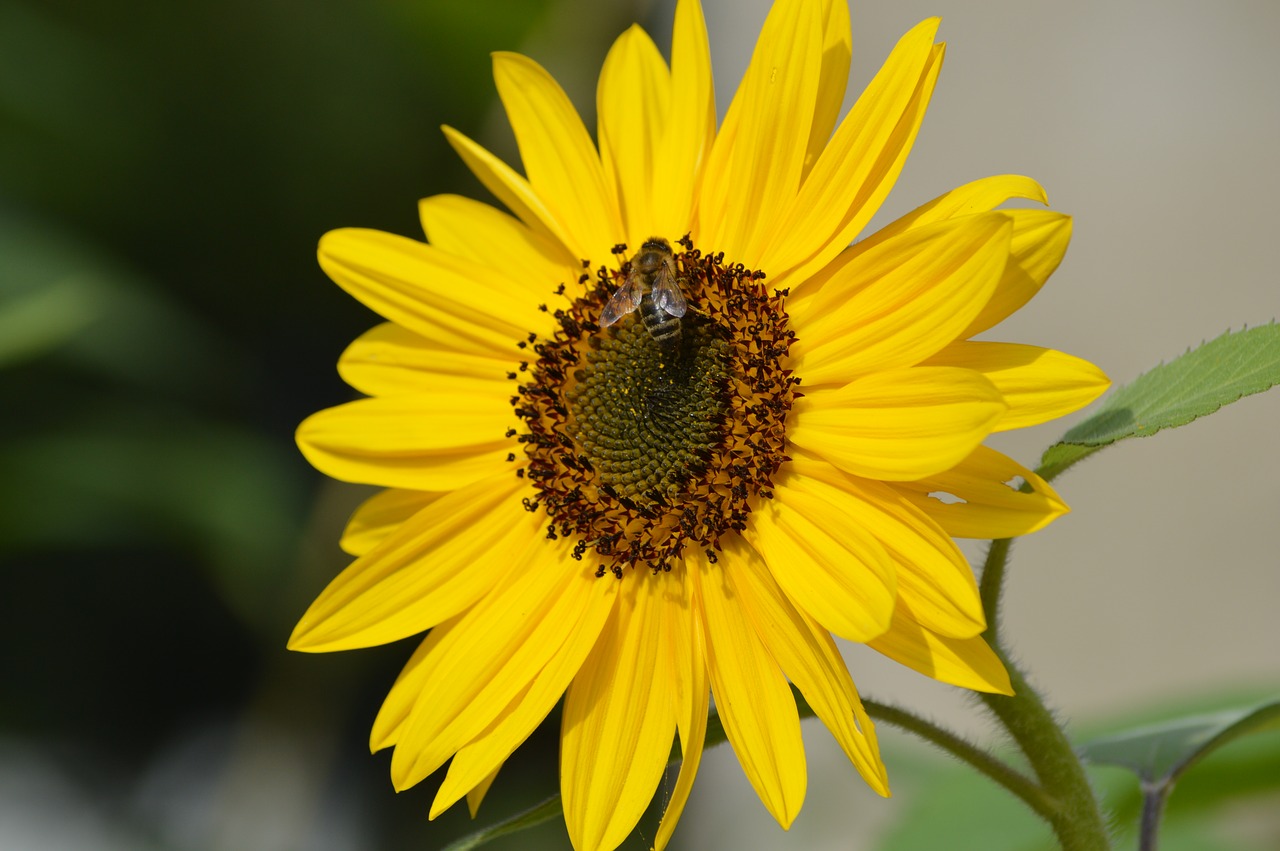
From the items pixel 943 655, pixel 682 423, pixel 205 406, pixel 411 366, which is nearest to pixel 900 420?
pixel 943 655

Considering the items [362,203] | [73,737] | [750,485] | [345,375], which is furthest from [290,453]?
[750,485]

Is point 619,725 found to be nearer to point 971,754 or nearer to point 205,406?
point 971,754

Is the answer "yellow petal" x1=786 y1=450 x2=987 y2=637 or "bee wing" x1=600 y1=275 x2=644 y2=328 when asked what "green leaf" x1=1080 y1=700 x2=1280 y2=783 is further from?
"bee wing" x1=600 y1=275 x2=644 y2=328

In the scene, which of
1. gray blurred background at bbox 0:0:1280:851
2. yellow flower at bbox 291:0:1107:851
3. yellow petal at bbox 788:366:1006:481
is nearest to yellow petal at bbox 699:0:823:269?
yellow flower at bbox 291:0:1107:851

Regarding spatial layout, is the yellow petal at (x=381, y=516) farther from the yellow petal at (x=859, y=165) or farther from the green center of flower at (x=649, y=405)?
the yellow petal at (x=859, y=165)

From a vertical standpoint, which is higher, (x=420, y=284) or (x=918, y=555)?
(x=420, y=284)

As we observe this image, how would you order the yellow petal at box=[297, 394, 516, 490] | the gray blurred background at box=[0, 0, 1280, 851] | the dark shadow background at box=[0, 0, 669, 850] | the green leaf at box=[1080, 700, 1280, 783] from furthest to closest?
the dark shadow background at box=[0, 0, 669, 850]
the gray blurred background at box=[0, 0, 1280, 851]
the yellow petal at box=[297, 394, 516, 490]
the green leaf at box=[1080, 700, 1280, 783]

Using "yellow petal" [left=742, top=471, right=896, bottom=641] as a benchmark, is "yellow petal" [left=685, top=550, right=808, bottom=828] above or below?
below

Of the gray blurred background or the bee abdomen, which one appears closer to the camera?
the bee abdomen
